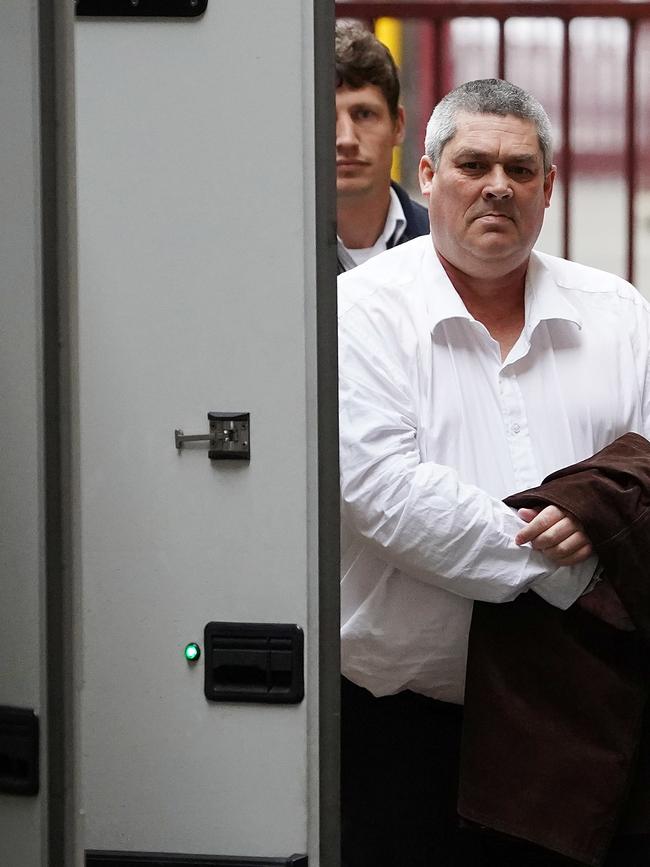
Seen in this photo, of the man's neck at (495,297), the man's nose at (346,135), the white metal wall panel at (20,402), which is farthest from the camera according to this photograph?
the man's nose at (346,135)

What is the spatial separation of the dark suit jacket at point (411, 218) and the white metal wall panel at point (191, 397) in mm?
1302

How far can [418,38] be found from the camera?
13.4ft

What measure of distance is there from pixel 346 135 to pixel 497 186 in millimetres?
678

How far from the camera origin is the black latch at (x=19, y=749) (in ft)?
5.43

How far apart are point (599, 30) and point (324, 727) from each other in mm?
2812

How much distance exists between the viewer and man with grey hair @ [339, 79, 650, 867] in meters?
2.34

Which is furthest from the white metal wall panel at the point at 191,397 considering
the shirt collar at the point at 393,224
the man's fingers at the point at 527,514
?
the shirt collar at the point at 393,224

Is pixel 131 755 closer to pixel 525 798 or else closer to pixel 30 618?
pixel 30 618

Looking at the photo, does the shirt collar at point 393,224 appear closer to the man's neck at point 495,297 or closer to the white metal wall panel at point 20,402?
the man's neck at point 495,297

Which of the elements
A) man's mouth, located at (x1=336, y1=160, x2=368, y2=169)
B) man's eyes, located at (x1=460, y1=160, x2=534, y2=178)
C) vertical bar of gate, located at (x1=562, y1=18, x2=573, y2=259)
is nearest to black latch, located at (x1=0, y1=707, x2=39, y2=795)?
man's eyes, located at (x1=460, y1=160, x2=534, y2=178)

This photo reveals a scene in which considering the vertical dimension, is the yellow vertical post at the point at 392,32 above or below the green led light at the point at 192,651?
above

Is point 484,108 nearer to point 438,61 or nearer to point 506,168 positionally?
point 506,168

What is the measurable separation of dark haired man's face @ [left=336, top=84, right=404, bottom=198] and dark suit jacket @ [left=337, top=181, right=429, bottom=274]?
0.09 metres

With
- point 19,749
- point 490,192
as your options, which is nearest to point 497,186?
point 490,192
